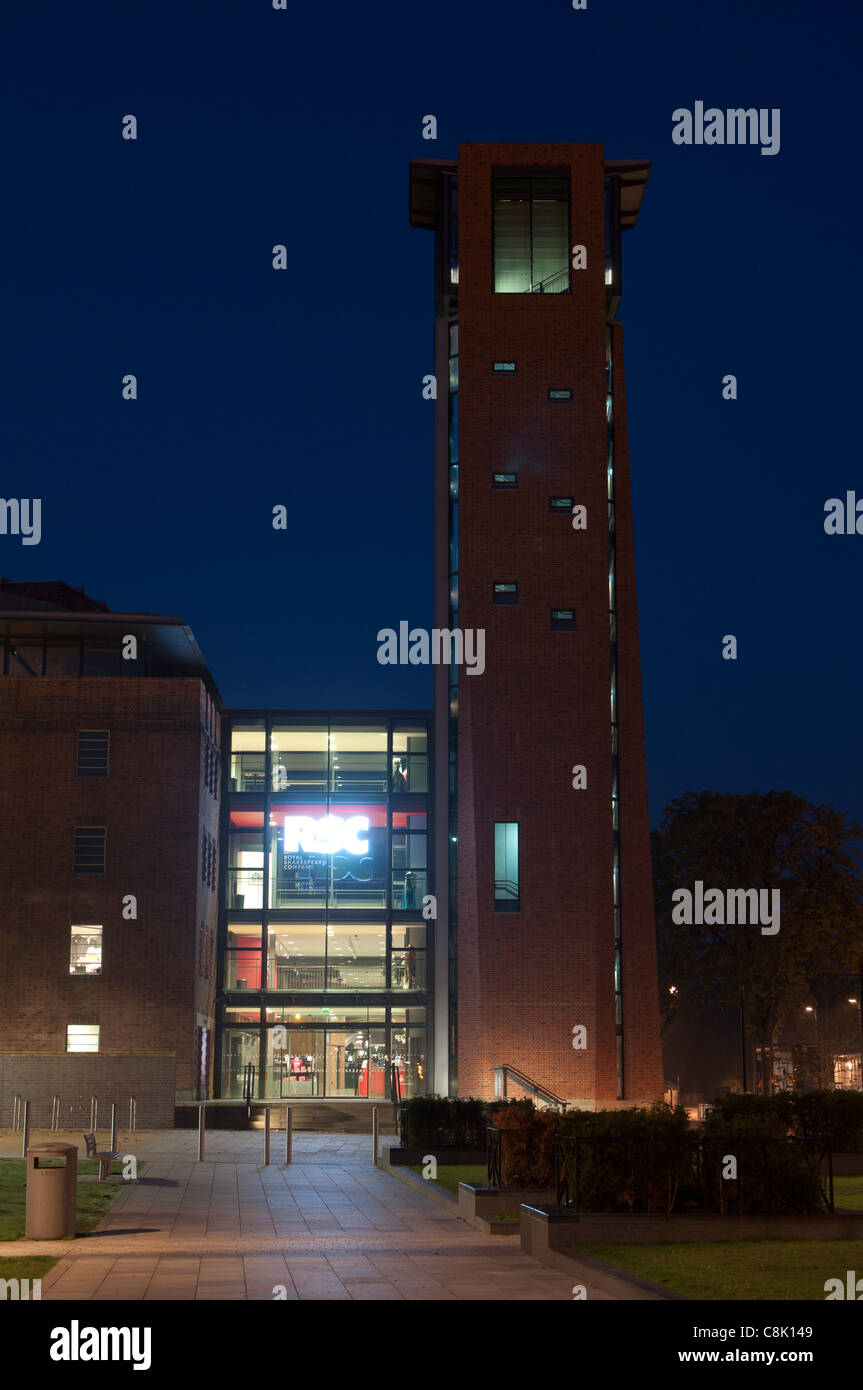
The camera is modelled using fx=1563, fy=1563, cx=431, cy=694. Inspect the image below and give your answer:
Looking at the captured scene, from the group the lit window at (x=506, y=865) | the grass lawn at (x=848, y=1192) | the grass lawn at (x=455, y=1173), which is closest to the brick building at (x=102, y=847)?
the lit window at (x=506, y=865)

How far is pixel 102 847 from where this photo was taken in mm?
47312

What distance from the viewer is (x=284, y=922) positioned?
52.7 meters

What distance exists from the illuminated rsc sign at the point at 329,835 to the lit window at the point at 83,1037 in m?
10.1

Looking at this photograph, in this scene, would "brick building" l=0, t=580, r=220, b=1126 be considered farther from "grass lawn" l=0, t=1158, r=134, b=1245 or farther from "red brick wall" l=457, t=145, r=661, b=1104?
"grass lawn" l=0, t=1158, r=134, b=1245

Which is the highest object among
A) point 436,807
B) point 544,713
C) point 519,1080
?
point 544,713

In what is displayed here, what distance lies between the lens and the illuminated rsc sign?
2088 inches

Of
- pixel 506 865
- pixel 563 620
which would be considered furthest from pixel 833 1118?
pixel 563 620

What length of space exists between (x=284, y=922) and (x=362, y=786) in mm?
5290

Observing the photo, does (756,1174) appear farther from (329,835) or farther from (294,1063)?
(329,835)

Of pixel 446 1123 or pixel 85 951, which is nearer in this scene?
pixel 446 1123

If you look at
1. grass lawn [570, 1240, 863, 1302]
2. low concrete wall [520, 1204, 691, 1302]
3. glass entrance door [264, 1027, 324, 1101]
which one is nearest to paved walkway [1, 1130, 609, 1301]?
low concrete wall [520, 1204, 691, 1302]

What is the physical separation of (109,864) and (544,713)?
14252mm
